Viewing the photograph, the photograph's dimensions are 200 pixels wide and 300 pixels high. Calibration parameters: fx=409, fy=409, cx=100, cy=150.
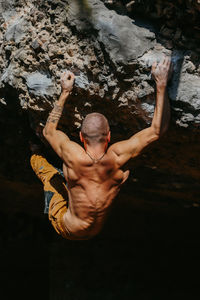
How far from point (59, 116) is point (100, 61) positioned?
0.37 m

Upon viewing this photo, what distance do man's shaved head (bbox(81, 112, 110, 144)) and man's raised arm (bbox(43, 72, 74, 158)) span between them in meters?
0.17

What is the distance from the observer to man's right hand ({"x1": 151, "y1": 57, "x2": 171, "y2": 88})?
180 centimetres

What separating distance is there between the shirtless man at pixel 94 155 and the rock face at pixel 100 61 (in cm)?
8

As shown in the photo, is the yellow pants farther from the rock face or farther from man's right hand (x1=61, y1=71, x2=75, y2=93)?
man's right hand (x1=61, y1=71, x2=75, y2=93)

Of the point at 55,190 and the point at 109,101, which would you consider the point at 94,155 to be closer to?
the point at 109,101

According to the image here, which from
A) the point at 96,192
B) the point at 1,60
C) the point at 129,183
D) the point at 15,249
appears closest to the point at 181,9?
the point at 96,192

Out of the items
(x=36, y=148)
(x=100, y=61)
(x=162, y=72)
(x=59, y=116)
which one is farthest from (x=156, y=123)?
(x=36, y=148)

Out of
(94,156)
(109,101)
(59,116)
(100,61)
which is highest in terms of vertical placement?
(100,61)

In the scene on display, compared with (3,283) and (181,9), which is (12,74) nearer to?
(181,9)

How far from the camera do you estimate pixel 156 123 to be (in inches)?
75.6

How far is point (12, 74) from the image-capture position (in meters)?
2.24

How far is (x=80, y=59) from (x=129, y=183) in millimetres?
1545

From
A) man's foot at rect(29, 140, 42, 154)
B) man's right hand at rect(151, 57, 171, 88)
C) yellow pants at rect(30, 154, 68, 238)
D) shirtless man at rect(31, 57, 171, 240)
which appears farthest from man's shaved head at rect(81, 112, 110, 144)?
man's foot at rect(29, 140, 42, 154)

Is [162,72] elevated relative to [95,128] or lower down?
elevated
